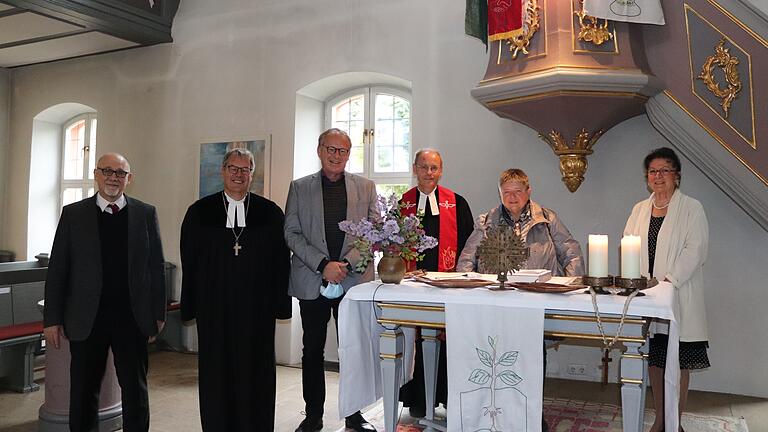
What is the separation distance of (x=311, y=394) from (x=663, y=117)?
301cm

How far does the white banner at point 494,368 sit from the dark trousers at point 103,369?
1.77 m

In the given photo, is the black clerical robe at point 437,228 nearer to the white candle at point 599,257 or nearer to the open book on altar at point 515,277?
the open book on altar at point 515,277

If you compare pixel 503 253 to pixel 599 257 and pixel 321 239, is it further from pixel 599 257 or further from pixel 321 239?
pixel 321 239

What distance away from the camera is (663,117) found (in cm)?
445

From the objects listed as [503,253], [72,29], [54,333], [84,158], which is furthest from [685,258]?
[84,158]

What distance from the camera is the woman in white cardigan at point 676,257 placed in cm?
355

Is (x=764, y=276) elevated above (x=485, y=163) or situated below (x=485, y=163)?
below

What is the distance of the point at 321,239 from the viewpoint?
380 cm

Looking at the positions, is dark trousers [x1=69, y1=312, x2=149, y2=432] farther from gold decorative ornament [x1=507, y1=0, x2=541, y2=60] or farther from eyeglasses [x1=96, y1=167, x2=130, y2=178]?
gold decorative ornament [x1=507, y1=0, x2=541, y2=60]

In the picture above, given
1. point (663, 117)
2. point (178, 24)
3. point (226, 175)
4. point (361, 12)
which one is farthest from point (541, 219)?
point (178, 24)

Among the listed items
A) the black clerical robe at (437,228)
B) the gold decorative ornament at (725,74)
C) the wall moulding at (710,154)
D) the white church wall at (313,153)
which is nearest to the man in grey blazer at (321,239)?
the black clerical robe at (437,228)

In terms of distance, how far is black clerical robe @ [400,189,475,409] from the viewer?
4.09 metres

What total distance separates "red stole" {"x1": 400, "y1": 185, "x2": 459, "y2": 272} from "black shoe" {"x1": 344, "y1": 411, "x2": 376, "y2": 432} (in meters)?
1.07

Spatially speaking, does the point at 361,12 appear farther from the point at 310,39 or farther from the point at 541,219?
the point at 541,219
